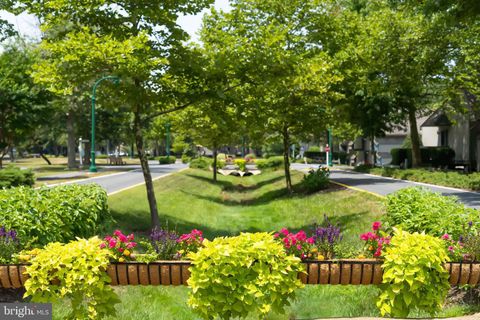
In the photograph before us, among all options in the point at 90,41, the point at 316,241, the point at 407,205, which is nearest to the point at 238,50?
the point at 90,41

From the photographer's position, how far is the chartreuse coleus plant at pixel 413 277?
5.59 metres

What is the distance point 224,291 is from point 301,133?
24.7 meters

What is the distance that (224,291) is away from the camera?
5359mm

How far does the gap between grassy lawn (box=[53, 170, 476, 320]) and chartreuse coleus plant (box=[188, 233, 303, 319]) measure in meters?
2.61

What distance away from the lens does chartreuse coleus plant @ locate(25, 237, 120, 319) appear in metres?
5.53

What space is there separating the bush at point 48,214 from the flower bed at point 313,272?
1.57 meters

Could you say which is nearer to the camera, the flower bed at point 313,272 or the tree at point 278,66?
the flower bed at point 313,272

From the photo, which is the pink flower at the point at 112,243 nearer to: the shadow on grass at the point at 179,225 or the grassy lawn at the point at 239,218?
the grassy lawn at the point at 239,218

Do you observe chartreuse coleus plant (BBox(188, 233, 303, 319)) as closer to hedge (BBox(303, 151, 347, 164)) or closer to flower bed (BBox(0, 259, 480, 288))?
flower bed (BBox(0, 259, 480, 288))

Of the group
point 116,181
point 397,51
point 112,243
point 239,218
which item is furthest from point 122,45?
point 116,181

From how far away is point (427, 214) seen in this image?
8.32 m

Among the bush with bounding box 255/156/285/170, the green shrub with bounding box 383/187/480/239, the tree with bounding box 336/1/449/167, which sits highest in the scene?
the tree with bounding box 336/1/449/167

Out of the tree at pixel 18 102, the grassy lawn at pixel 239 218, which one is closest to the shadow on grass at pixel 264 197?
the grassy lawn at pixel 239 218

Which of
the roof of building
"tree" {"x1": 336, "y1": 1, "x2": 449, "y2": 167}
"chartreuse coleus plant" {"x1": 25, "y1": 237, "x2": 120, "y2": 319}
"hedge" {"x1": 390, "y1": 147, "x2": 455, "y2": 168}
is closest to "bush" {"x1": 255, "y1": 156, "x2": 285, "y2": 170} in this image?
"hedge" {"x1": 390, "y1": 147, "x2": 455, "y2": 168}
